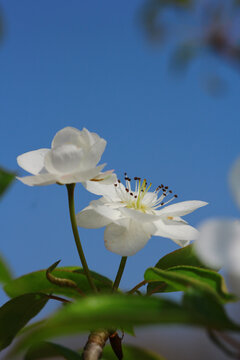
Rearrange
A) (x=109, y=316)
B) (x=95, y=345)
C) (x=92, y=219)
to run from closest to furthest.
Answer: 1. (x=109, y=316)
2. (x=95, y=345)
3. (x=92, y=219)

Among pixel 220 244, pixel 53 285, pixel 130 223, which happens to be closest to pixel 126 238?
pixel 130 223

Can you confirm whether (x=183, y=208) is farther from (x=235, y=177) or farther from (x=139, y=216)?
(x=235, y=177)

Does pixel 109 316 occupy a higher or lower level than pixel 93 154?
lower

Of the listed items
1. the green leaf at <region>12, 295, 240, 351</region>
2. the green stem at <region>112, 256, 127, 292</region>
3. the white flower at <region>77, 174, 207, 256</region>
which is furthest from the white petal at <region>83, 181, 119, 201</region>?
the green leaf at <region>12, 295, 240, 351</region>

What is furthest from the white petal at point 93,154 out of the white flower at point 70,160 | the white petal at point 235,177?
the white petal at point 235,177

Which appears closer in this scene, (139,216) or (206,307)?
(206,307)

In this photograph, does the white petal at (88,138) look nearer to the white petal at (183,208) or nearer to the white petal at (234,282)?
the white petal at (183,208)

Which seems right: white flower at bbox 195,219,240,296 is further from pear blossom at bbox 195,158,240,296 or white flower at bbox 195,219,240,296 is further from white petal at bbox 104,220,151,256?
white petal at bbox 104,220,151,256
